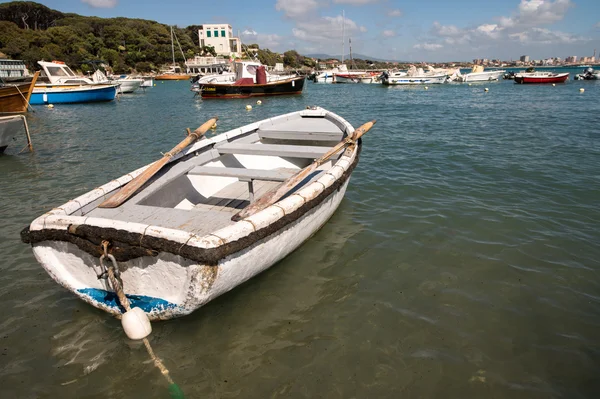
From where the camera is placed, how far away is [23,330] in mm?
3932

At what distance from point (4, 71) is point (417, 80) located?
51.2m

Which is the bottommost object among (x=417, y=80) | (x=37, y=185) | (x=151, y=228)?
(x=37, y=185)

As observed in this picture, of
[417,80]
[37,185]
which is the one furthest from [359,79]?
[37,185]

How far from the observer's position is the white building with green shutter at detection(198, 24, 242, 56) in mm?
124250

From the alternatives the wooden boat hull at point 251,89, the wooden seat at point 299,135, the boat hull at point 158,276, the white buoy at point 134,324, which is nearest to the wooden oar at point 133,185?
the boat hull at point 158,276

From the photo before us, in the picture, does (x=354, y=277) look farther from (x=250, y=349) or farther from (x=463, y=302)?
(x=250, y=349)

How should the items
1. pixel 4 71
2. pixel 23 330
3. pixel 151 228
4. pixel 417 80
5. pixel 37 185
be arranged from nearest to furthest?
pixel 151 228 → pixel 23 330 → pixel 37 185 → pixel 4 71 → pixel 417 80

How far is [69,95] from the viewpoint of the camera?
2973cm

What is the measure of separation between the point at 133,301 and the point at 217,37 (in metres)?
139

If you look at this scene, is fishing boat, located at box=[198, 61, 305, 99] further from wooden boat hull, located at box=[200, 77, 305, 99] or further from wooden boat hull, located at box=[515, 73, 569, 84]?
wooden boat hull, located at box=[515, 73, 569, 84]

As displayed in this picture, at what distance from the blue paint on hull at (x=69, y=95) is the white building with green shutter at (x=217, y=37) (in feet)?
333

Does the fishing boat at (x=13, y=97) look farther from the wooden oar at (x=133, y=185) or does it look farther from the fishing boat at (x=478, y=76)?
the fishing boat at (x=478, y=76)

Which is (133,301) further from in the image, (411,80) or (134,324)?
(411,80)

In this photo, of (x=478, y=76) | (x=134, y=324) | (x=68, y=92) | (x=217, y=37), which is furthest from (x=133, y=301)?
(x=217, y=37)
